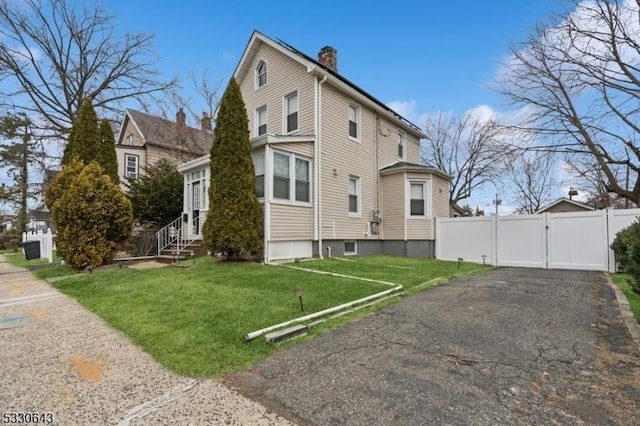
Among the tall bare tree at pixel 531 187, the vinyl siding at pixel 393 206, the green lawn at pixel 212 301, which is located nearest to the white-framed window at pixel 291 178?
the green lawn at pixel 212 301

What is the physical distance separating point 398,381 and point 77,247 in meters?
10.2

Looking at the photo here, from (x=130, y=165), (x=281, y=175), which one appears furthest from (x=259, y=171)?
(x=130, y=165)

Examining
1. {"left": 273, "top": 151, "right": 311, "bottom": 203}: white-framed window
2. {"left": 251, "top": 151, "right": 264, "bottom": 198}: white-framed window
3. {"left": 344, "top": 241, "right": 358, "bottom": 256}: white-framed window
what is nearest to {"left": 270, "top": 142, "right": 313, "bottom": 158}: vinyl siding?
{"left": 273, "top": 151, "right": 311, "bottom": 203}: white-framed window

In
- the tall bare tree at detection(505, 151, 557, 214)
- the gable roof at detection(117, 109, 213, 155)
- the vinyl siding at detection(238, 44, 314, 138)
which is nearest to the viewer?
the vinyl siding at detection(238, 44, 314, 138)

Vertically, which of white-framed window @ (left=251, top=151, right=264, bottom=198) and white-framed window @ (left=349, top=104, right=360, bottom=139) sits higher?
white-framed window @ (left=349, top=104, right=360, bottom=139)

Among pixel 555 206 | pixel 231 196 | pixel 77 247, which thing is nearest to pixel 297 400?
pixel 231 196

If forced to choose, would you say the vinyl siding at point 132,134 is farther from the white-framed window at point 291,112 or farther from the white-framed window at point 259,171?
the white-framed window at point 259,171

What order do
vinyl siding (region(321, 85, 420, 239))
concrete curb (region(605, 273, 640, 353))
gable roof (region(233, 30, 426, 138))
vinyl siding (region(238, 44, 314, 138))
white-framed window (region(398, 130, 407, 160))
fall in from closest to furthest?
concrete curb (region(605, 273, 640, 353)), gable roof (region(233, 30, 426, 138)), vinyl siding (region(321, 85, 420, 239)), vinyl siding (region(238, 44, 314, 138)), white-framed window (region(398, 130, 407, 160))

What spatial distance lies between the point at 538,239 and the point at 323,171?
297 inches

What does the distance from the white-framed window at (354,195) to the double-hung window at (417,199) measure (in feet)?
7.50

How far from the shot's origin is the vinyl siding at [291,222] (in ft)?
34.8

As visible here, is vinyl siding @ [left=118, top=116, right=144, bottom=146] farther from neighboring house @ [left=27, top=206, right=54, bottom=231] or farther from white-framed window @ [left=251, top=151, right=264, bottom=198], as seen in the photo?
white-framed window @ [left=251, top=151, right=264, bottom=198]

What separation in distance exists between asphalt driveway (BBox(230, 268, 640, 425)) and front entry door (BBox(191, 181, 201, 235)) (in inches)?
383

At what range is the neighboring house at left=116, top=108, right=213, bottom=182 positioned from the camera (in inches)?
944
